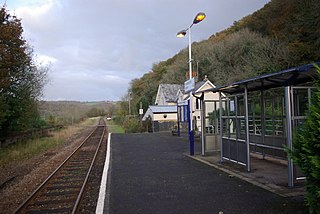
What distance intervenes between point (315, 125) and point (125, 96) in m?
68.2

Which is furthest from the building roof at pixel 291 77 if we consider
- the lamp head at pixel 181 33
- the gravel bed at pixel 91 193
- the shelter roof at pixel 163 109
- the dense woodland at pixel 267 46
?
the shelter roof at pixel 163 109

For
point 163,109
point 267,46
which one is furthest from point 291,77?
point 163,109

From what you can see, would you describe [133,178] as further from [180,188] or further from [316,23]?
[316,23]

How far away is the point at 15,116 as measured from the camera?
19266 mm

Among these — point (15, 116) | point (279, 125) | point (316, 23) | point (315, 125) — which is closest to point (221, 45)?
point (316, 23)

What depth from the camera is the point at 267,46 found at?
3031 centimetres

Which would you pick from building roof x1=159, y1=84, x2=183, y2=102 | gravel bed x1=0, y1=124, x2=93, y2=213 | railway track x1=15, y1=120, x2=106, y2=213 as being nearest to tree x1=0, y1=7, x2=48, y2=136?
gravel bed x1=0, y1=124, x2=93, y2=213

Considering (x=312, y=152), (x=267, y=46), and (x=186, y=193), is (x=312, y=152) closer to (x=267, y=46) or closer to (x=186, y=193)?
(x=186, y=193)

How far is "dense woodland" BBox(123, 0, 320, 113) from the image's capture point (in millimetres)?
24219

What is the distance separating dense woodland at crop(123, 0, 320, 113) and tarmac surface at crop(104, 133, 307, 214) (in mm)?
18431

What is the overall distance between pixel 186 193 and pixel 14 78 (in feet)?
54.5

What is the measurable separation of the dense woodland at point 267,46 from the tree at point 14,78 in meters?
18.9

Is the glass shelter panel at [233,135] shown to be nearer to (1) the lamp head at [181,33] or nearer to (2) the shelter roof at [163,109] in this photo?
(1) the lamp head at [181,33]

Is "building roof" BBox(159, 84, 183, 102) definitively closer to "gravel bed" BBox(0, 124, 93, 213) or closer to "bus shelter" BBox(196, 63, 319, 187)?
"gravel bed" BBox(0, 124, 93, 213)
